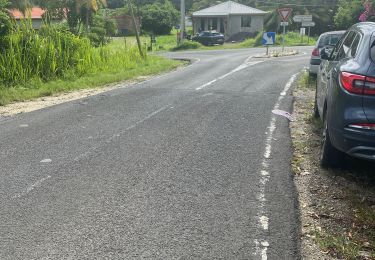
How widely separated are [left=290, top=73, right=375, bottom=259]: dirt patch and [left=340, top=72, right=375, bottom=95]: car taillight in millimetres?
1113

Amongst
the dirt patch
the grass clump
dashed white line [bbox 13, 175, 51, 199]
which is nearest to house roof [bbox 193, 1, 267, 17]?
the grass clump

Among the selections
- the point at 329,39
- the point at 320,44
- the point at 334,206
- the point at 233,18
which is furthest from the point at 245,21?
the point at 334,206

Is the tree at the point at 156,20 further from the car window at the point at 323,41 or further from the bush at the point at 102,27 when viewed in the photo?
the car window at the point at 323,41

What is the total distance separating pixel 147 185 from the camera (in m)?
Result: 5.19

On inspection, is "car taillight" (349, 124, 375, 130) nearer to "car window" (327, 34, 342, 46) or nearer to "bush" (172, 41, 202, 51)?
"car window" (327, 34, 342, 46)

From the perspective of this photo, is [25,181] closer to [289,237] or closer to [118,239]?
[118,239]

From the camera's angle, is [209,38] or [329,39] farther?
[209,38]

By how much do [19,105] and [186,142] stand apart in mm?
5645

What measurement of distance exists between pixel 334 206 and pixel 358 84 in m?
1.29

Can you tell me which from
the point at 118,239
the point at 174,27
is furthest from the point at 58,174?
the point at 174,27

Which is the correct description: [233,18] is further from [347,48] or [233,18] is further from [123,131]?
[347,48]

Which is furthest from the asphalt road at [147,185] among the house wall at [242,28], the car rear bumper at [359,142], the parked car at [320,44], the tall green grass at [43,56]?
the house wall at [242,28]

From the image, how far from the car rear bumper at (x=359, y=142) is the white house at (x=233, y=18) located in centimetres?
5525

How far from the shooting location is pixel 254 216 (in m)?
4.36
